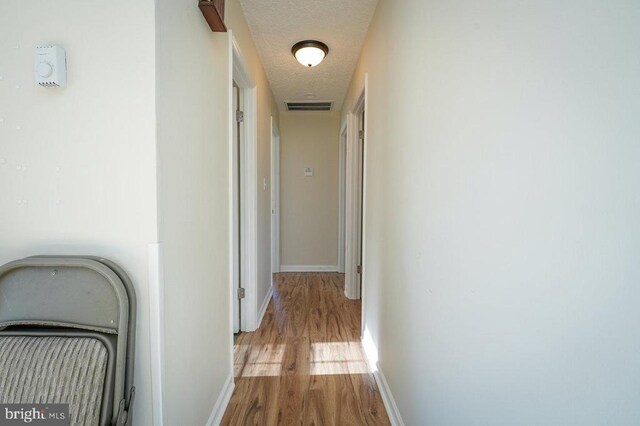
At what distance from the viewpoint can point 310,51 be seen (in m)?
2.39

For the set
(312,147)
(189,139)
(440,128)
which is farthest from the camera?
(312,147)

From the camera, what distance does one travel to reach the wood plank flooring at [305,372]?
5.26 ft

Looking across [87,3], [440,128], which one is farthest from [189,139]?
[440,128]

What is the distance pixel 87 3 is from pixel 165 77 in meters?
0.27

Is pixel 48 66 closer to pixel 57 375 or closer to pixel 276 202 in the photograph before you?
pixel 57 375

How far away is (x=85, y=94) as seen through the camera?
904 mm

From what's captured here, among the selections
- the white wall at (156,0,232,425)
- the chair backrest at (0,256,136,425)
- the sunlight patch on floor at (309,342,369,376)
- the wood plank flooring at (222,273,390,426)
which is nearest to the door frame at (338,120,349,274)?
the wood plank flooring at (222,273,390,426)

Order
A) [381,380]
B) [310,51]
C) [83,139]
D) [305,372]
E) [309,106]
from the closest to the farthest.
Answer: [83,139] → [381,380] → [305,372] → [310,51] → [309,106]

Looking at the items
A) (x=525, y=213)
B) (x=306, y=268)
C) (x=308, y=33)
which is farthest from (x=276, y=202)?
(x=525, y=213)

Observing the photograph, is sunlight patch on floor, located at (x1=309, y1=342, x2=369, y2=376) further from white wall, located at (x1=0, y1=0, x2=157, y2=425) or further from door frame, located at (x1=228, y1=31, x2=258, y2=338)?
white wall, located at (x1=0, y1=0, x2=157, y2=425)

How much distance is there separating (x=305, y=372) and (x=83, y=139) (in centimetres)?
175

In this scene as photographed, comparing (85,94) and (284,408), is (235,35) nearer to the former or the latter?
(85,94)

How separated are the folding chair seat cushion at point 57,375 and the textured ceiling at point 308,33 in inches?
79.9

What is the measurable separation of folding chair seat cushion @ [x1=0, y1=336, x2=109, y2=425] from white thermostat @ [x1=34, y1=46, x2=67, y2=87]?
720 millimetres
